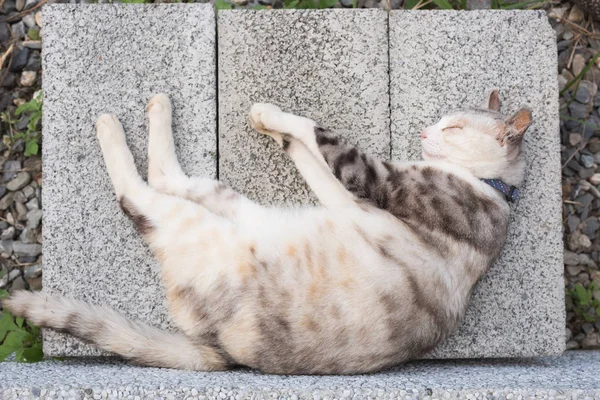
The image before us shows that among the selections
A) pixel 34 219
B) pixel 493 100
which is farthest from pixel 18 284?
pixel 493 100

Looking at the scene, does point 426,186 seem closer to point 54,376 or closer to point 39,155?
point 54,376

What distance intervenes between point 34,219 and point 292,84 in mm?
1532

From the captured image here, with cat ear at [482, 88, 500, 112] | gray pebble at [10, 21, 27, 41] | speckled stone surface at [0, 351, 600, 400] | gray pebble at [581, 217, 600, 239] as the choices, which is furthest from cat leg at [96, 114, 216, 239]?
gray pebble at [581, 217, 600, 239]

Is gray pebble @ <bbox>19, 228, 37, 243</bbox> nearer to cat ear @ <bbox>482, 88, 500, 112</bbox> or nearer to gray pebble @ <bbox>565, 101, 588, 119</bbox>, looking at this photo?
cat ear @ <bbox>482, 88, 500, 112</bbox>

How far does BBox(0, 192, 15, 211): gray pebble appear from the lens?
336cm

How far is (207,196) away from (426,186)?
0.93 m

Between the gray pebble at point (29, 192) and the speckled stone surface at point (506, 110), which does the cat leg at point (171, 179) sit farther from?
the gray pebble at point (29, 192)

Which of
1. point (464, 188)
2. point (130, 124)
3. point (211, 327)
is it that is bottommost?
point (211, 327)

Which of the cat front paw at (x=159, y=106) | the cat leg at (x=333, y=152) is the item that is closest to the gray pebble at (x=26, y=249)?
the cat front paw at (x=159, y=106)

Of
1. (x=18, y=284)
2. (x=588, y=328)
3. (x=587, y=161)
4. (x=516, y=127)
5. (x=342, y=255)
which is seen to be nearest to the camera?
(x=342, y=255)

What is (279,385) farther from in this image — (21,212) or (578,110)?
(578,110)

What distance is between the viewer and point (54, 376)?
→ 2.45 m

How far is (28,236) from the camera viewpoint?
3.33m

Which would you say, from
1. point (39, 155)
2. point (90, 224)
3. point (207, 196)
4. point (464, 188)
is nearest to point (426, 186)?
point (464, 188)
